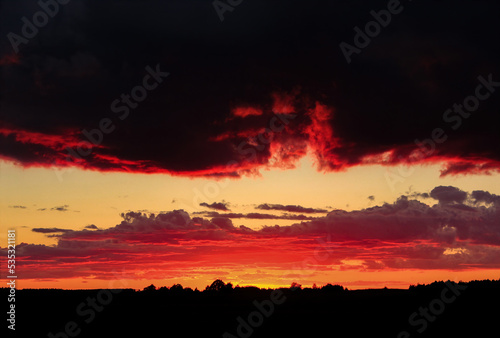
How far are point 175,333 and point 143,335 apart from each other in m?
3.34

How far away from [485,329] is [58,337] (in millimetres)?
45714

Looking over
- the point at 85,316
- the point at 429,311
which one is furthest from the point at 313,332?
the point at 85,316

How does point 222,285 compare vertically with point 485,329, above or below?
above

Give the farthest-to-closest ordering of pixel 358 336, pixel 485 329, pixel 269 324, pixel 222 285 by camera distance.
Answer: pixel 222 285 → pixel 269 324 → pixel 485 329 → pixel 358 336

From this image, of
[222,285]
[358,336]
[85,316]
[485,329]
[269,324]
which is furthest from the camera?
[222,285]

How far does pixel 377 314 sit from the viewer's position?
66.1 meters

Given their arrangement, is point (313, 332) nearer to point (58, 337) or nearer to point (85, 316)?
point (58, 337)

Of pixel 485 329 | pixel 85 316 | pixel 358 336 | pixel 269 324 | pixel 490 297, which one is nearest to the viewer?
pixel 358 336

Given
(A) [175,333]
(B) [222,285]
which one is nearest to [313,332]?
(A) [175,333]

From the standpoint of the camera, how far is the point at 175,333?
166ft

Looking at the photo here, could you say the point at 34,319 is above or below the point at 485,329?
above

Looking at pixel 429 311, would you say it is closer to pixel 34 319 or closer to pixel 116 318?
pixel 116 318

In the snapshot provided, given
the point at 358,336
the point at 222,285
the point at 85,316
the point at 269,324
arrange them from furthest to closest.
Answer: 1. the point at 222,285
2. the point at 85,316
3. the point at 269,324
4. the point at 358,336

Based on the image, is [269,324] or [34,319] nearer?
[269,324]
